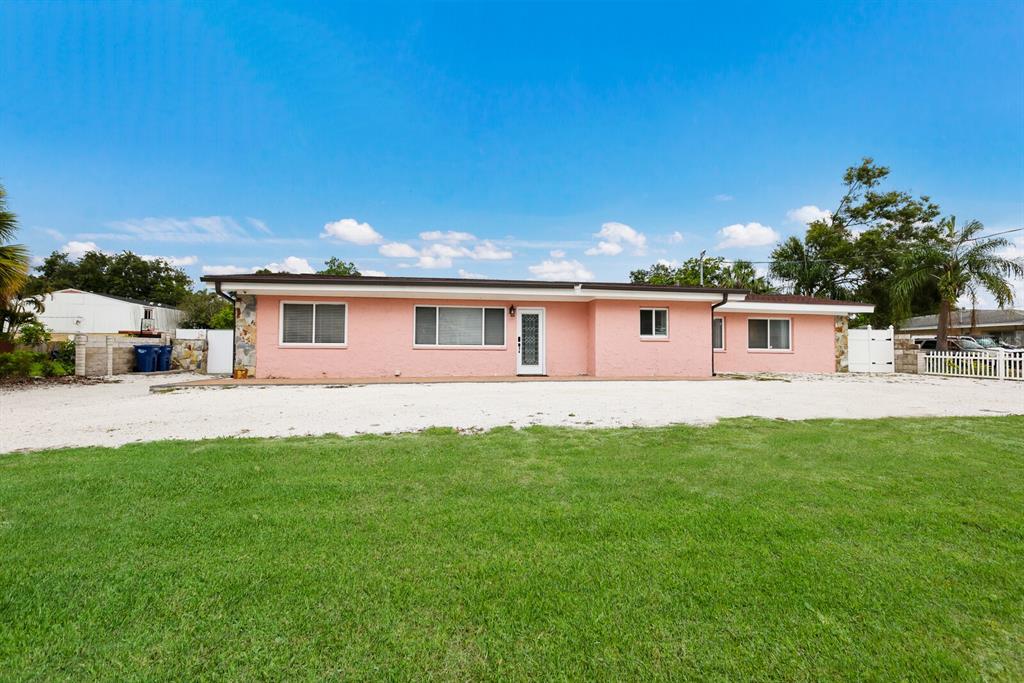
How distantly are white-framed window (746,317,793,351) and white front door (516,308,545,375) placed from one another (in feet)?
27.0

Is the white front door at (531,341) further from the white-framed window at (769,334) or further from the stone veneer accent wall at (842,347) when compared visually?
the stone veneer accent wall at (842,347)

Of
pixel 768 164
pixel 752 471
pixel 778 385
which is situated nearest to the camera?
pixel 752 471

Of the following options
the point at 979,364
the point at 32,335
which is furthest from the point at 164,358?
the point at 979,364

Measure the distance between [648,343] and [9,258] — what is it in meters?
17.5

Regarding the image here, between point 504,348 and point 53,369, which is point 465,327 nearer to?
point 504,348

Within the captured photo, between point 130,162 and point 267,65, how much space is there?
717cm

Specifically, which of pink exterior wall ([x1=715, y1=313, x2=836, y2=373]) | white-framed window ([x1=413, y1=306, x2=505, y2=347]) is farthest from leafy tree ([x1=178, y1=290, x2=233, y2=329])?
pink exterior wall ([x1=715, y1=313, x2=836, y2=373])

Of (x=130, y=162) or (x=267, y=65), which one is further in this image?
(x=130, y=162)

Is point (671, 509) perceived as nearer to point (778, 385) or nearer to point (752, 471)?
point (752, 471)

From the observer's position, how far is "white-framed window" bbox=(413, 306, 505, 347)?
14.4 meters

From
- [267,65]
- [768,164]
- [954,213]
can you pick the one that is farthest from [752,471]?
[954,213]

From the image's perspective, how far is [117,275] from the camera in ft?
157

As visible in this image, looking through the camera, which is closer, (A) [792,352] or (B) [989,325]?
(A) [792,352]

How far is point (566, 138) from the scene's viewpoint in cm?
1950
